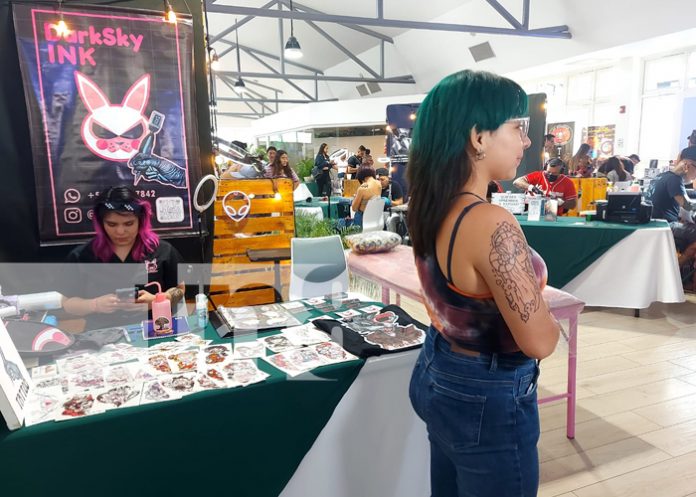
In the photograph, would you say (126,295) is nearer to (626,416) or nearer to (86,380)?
(86,380)

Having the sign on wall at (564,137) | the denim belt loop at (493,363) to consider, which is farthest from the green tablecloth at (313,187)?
the denim belt loop at (493,363)

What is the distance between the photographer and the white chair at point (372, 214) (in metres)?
5.75

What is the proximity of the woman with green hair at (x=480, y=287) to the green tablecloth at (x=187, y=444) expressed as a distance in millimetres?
498

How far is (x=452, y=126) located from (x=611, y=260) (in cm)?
362

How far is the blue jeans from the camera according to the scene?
39.0 inches

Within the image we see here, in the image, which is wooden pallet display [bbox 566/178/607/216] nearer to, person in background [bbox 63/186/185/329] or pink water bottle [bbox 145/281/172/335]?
person in background [bbox 63/186/185/329]

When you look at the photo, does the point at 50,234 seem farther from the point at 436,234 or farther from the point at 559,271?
the point at 559,271

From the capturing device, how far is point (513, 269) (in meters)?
0.94

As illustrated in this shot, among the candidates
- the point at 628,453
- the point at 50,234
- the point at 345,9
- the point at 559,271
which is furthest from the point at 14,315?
the point at 345,9

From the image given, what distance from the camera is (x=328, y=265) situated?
288 centimetres

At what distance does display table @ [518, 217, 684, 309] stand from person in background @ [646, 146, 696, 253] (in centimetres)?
78

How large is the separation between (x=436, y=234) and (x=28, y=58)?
7.77 ft

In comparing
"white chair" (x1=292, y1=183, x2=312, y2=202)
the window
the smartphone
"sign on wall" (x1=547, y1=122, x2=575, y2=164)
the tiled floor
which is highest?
the window

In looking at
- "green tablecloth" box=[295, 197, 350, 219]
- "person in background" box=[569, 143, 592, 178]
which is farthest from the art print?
"person in background" box=[569, 143, 592, 178]
